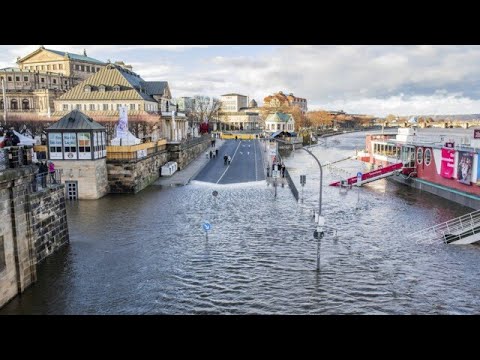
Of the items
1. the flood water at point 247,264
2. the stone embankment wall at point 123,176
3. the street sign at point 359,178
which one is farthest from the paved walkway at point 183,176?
the street sign at point 359,178

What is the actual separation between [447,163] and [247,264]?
25121mm

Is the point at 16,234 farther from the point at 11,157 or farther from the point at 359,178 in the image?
the point at 359,178

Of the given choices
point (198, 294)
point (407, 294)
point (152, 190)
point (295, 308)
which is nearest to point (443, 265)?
point (407, 294)

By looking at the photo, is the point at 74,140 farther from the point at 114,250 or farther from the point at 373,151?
the point at 373,151

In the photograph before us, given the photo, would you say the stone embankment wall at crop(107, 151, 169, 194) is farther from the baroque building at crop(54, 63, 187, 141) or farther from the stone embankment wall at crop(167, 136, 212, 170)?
the baroque building at crop(54, 63, 187, 141)

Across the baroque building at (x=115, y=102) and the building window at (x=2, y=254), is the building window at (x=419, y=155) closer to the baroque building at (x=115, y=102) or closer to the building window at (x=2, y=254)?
the baroque building at (x=115, y=102)

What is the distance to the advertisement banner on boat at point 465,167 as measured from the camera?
32125mm

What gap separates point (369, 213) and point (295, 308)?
1680 cm

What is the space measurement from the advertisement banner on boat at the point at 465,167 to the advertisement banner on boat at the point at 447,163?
3.53 feet

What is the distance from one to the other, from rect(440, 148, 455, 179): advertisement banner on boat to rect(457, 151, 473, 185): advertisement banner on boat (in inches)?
42.4

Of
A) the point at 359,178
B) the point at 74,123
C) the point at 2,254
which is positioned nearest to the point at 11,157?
the point at 2,254

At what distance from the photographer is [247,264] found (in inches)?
708

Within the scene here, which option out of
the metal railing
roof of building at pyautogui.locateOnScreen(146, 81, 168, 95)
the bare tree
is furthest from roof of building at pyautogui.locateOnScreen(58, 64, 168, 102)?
the bare tree

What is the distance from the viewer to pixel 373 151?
198 ft
